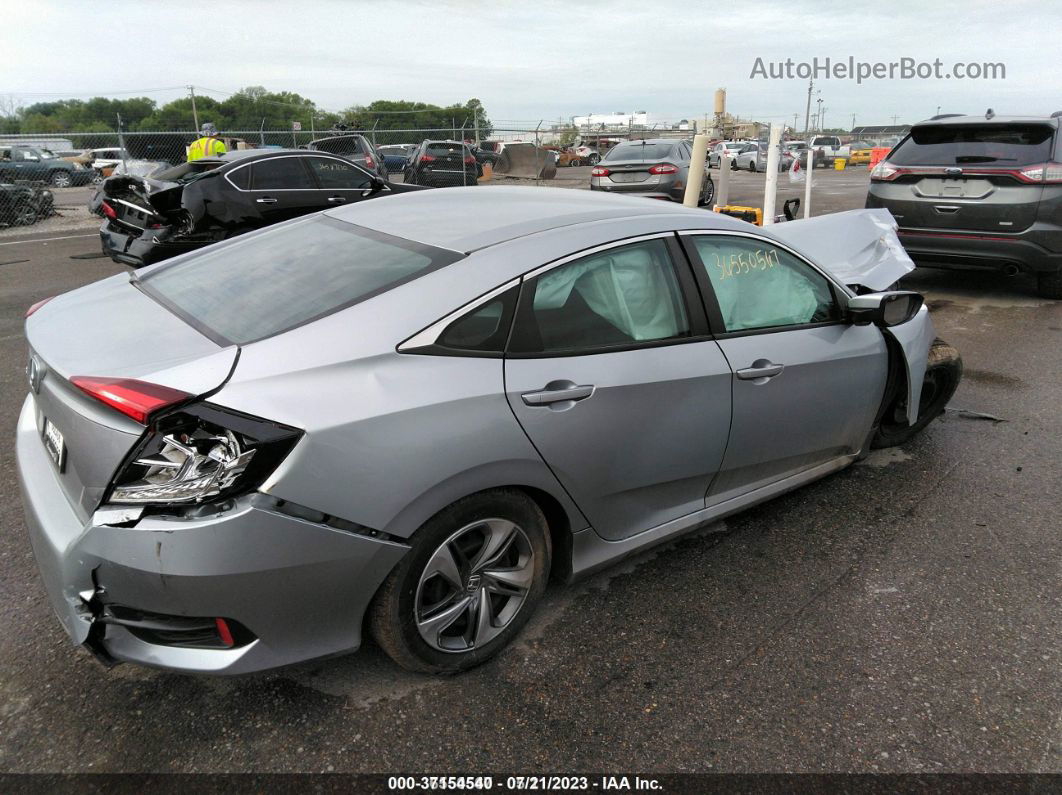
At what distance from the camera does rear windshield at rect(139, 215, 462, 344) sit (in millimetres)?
2375

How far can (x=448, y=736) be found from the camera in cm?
227

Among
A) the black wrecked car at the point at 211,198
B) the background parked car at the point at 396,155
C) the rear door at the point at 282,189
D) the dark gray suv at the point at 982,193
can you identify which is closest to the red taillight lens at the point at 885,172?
the dark gray suv at the point at 982,193

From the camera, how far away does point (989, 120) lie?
288 inches

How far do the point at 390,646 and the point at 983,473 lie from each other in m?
3.37

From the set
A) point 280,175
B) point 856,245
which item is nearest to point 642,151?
point 280,175

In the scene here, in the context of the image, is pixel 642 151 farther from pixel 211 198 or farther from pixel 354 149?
pixel 211 198

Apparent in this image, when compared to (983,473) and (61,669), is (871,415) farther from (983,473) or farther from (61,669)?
(61,669)

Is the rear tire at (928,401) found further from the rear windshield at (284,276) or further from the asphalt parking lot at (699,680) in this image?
the rear windshield at (284,276)

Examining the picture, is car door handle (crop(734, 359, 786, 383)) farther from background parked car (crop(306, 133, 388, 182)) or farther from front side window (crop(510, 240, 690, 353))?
background parked car (crop(306, 133, 388, 182))

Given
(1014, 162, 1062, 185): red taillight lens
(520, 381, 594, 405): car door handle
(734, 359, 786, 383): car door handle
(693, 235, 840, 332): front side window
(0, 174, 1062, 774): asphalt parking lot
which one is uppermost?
(1014, 162, 1062, 185): red taillight lens

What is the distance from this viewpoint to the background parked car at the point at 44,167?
19258 millimetres

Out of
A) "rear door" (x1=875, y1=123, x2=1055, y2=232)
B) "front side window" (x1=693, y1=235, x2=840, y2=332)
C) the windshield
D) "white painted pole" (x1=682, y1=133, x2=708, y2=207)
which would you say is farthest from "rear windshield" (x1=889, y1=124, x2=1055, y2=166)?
the windshield

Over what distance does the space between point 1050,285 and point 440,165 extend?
1446cm

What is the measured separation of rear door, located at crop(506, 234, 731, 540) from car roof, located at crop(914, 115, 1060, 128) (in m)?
6.14
